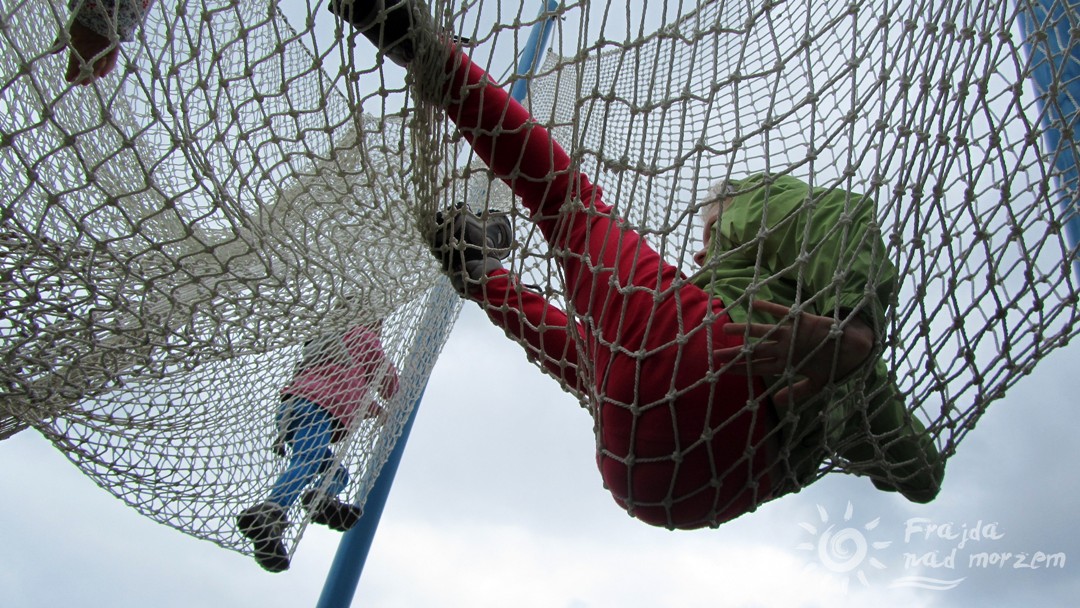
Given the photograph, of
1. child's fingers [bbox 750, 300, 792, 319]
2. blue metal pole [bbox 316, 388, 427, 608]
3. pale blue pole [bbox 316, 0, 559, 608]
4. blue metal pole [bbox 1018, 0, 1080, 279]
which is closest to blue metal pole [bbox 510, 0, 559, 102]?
pale blue pole [bbox 316, 0, 559, 608]

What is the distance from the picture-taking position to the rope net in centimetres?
72

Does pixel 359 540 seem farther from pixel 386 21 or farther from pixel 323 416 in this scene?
pixel 386 21

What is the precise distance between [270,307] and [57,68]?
363mm

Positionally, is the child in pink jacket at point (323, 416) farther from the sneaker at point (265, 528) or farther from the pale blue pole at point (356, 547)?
the pale blue pole at point (356, 547)

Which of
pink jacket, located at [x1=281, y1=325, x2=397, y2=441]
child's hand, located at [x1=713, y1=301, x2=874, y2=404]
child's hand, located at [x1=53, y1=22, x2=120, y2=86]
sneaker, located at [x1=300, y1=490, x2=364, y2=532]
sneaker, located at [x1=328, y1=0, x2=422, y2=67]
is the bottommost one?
child's hand, located at [x1=713, y1=301, x2=874, y2=404]

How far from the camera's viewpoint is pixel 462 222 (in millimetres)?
939

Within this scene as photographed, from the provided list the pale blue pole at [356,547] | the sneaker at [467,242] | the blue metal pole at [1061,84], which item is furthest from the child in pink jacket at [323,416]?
the blue metal pole at [1061,84]

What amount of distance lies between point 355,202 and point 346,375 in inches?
18.7

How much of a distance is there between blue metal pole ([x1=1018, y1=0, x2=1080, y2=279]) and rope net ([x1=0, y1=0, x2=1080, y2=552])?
0.04 ft

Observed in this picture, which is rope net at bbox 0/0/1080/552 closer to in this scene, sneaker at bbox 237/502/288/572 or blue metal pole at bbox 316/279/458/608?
sneaker at bbox 237/502/288/572

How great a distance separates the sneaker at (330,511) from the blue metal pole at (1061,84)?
3.68 ft

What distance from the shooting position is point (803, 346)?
2.17 ft

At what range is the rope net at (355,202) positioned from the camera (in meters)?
0.72

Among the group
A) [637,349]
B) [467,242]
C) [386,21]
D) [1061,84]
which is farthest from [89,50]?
[1061,84]
